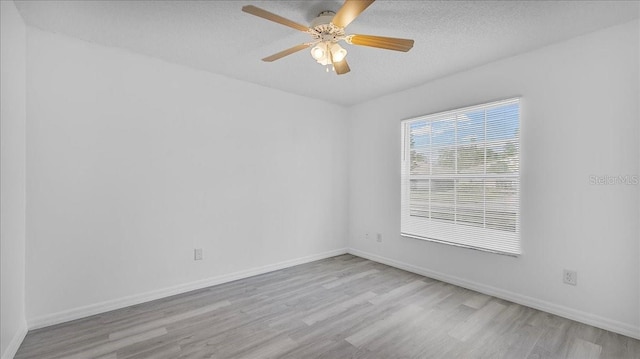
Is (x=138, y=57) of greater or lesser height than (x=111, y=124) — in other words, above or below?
above

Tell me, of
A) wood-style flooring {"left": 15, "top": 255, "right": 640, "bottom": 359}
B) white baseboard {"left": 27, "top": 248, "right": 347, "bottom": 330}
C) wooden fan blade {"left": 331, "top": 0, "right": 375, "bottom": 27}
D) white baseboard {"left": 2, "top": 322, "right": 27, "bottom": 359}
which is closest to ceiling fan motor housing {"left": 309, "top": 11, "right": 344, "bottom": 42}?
wooden fan blade {"left": 331, "top": 0, "right": 375, "bottom": 27}

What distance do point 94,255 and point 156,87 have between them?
1.70m

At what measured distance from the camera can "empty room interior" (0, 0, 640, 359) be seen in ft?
6.85

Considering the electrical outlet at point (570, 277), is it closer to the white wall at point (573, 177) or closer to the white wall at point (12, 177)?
the white wall at point (573, 177)

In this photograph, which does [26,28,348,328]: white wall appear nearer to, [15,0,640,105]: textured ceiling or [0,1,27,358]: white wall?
[0,1,27,358]: white wall

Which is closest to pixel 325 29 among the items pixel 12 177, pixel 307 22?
pixel 307 22

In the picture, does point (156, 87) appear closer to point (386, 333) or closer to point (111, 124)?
point (111, 124)

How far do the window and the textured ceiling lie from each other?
65 cm

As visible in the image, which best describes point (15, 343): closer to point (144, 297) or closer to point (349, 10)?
point (144, 297)

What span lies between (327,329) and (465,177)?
2240mm

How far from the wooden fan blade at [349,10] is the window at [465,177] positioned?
2047mm

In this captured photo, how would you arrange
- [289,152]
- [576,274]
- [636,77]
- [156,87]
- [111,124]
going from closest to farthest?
[636,77]
[576,274]
[111,124]
[156,87]
[289,152]

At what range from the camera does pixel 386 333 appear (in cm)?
225

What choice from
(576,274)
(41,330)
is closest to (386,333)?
(576,274)
